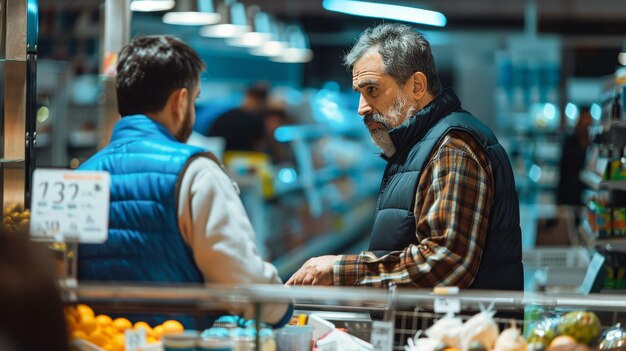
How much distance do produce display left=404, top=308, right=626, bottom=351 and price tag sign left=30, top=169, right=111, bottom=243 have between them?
103 cm

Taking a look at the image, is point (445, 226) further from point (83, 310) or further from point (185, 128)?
point (83, 310)

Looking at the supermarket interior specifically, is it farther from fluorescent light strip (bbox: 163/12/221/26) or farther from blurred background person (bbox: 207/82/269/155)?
blurred background person (bbox: 207/82/269/155)

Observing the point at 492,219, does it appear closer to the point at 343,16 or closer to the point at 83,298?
the point at 83,298

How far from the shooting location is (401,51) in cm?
391

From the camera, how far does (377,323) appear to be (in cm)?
286

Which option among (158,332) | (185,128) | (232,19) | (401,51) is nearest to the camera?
(158,332)

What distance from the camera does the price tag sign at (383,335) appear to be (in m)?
2.85

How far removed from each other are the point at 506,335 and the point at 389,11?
13.4 m

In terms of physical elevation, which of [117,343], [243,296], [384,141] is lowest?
[117,343]

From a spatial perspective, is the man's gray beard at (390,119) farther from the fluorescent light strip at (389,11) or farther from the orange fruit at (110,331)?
the fluorescent light strip at (389,11)

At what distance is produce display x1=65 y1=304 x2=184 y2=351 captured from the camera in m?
3.11

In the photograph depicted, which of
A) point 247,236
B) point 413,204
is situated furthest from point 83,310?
point 413,204

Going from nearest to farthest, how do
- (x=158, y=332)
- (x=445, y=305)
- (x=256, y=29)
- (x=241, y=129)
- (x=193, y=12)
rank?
(x=445, y=305) < (x=158, y=332) < (x=193, y=12) < (x=256, y=29) < (x=241, y=129)

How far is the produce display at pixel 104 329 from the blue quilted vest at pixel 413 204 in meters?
0.89
